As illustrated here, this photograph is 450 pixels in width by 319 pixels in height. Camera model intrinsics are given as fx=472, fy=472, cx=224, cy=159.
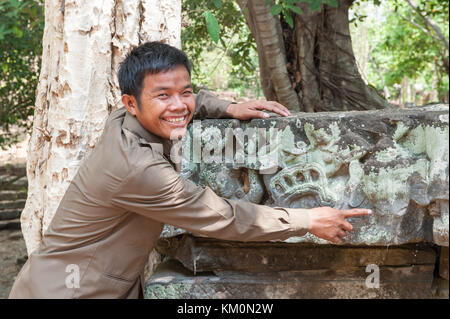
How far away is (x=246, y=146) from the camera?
1976 millimetres

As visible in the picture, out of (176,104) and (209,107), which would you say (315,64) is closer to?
(209,107)

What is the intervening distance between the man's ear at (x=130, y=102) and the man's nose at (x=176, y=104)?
5.7 inches

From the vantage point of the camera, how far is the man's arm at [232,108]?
2016 mm

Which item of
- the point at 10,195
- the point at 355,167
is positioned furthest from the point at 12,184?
the point at 355,167

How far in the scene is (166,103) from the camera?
174 centimetres

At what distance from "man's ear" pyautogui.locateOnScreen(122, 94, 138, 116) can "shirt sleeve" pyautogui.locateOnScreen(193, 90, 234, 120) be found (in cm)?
40

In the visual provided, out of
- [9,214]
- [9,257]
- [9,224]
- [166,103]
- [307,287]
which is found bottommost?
[9,257]

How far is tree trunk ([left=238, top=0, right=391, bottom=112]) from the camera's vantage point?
4.00 meters

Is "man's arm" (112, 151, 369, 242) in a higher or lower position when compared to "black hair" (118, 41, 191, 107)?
lower

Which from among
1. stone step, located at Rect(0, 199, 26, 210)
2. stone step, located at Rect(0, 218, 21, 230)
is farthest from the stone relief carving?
stone step, located at Rect(0, 199, 26, 210)

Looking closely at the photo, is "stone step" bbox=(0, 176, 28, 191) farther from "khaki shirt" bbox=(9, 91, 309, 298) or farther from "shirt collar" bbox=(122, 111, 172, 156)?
"shirt collar" bbox=(122, 111, 172, 156)

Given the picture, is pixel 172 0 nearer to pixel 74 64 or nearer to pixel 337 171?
pixel 74 64

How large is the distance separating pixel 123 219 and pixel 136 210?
0.43 feet
